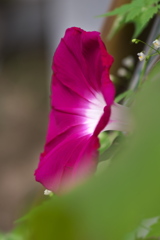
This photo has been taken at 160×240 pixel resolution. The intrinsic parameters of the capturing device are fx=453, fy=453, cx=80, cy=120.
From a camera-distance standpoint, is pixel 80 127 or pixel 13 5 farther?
pixel 13 5

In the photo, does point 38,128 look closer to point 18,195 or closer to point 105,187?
point 18,195

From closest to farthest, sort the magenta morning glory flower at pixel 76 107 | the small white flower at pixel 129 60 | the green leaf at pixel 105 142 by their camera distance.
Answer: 1. the magenta morning glory flower at pixel 76 107
2. the green leaf at pixel 105 142
3. the small white flower at pixel 129 60

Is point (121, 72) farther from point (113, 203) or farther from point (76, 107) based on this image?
point (113, 203)

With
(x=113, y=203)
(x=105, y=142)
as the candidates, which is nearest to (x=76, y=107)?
(x=105, y=142)

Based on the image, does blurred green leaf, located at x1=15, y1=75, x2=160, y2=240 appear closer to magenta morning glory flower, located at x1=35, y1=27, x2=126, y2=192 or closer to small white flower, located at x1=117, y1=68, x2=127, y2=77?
magenta morning glory flower, located at x1=35, y1=27, x2=126, y2=192

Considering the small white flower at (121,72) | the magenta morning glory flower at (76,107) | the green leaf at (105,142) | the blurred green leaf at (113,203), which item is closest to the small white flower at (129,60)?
the small white flower at (121,72)

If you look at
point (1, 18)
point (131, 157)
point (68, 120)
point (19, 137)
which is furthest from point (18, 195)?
point (131, 157)

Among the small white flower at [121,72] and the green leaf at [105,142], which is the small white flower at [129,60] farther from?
the green leaf at [105,142]
